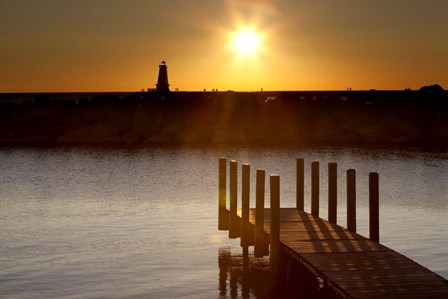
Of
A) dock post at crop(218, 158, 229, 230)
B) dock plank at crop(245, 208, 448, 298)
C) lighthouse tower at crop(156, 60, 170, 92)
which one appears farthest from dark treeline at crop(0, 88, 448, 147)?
dock plank at crop(245, 208, 448, 298)

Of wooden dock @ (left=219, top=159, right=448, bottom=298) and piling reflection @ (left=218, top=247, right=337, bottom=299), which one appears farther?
piling reflection @ (left=218, top=247, right=337, bottom=299)

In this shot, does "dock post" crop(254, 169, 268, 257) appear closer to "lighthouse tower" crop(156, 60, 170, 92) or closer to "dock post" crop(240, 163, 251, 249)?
"dock post" crop(240, 163, 251, 249)

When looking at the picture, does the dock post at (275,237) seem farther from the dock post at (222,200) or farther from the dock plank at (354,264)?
the dock post at (222,200)

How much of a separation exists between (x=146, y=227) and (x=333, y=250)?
522 inches

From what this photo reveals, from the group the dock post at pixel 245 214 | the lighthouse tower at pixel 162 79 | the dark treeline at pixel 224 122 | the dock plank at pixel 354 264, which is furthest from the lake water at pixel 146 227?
the lighthouse tower at pixel 162 79

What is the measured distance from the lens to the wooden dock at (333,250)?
49.2ft

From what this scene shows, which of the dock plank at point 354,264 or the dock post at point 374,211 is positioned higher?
the dock post at point 374,211

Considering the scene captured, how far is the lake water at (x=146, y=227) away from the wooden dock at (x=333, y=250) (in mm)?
1182

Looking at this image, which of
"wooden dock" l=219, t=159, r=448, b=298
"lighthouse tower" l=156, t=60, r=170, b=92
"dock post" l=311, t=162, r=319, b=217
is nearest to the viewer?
"wooden dock" l=219, t=159, r=448, b=298

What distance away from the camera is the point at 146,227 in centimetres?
3042

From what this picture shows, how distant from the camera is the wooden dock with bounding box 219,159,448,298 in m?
15.0

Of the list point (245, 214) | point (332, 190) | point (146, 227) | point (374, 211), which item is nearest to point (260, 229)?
point (245, 214)

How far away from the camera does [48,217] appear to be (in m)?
33.6

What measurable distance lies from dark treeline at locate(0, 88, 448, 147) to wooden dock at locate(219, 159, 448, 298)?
78.3 metres
